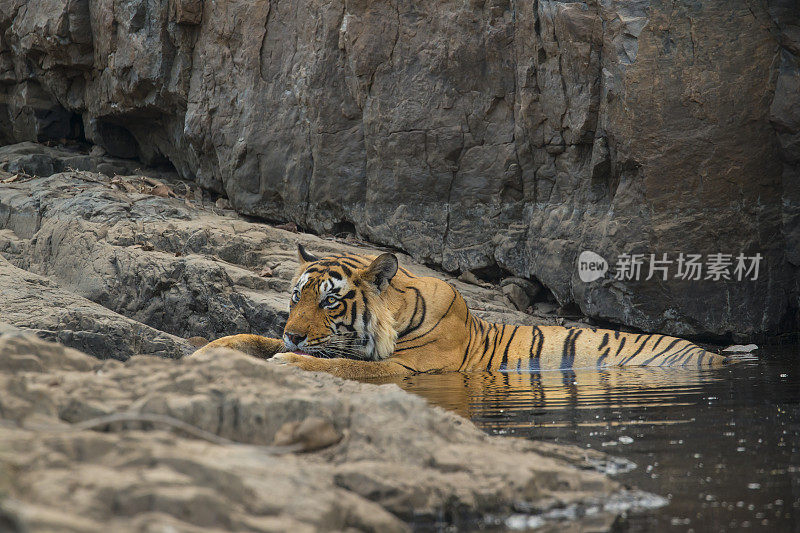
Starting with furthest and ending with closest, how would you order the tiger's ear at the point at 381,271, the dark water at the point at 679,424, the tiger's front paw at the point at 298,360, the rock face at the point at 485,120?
1. the rock face at the point at 485,120
2. the tiger's ear at the point at 381,271
3. the tiger's front paw at the point at 298,360
4. the dark water at the point at 679,424

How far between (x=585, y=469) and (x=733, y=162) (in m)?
5.22

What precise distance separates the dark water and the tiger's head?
0.51m

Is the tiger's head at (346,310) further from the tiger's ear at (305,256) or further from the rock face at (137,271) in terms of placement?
the rock face at (137,271)

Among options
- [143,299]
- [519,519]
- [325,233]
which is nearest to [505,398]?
[519,519]

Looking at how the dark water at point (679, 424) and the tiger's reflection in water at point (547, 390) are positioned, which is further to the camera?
the tiger's reflection in water at point (547, 390)

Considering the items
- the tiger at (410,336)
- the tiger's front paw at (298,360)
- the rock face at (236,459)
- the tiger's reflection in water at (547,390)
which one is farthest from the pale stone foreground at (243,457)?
the tiger at (410,336)

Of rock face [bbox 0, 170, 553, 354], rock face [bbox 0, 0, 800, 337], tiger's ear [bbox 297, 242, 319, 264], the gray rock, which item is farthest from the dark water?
rock face [bbox 0, 170, 553, 354]

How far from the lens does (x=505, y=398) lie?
13.8 feet

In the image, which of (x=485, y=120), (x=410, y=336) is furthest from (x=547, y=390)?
(x=485, y=120)

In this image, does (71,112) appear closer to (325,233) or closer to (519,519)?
(325,233)

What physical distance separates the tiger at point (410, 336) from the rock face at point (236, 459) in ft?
9.24

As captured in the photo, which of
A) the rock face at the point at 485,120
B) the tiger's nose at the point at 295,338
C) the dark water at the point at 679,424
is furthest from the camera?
the rock face at the point at 485,120

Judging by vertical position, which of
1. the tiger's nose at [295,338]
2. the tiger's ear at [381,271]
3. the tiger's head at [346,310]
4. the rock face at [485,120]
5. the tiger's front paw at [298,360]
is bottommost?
the tiger's front paw at [298,360]

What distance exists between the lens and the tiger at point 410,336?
18.4 feet
